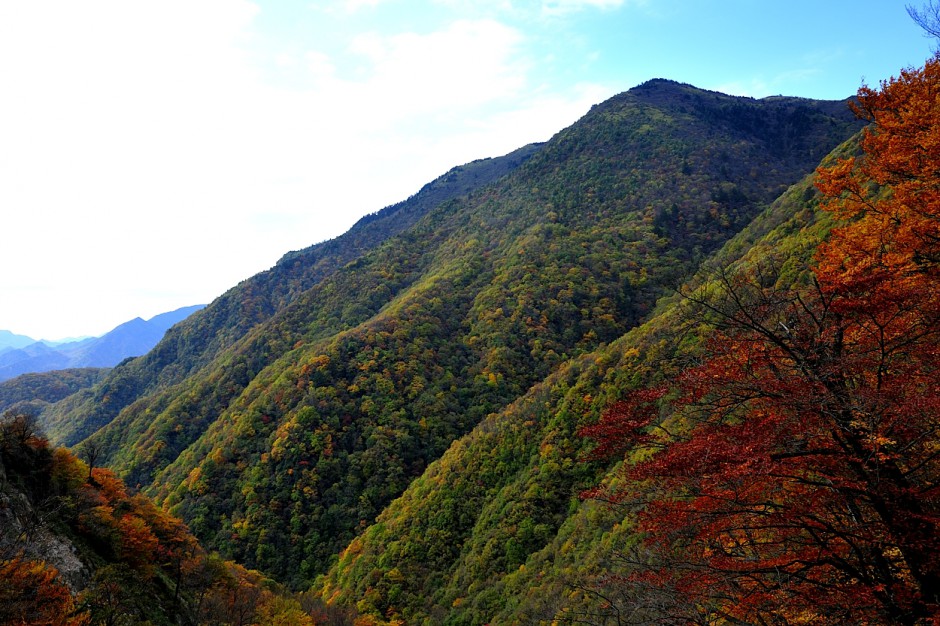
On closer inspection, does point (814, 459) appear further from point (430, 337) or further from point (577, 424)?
point (430, 337)

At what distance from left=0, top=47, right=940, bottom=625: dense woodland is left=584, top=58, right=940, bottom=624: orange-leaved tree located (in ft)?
0.20

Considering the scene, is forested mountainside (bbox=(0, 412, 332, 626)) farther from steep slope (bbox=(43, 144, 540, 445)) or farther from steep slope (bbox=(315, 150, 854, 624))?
steep slope (bbox=(43, 144, 540, 445))

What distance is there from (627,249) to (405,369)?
6718cm

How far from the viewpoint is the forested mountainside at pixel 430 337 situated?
66188mm

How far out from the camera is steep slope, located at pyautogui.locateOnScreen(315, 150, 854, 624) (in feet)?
114

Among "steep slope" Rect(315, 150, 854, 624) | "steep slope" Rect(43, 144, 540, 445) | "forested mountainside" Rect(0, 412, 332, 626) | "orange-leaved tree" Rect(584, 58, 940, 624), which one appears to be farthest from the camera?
"steep slope" Rect(43, 144, 540, 445)

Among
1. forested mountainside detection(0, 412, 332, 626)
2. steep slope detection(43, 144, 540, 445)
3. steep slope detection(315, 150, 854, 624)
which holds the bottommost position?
steep slope detection(315, 150, 854, 624)

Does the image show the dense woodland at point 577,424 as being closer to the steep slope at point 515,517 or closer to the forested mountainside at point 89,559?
the forested mountainside at point 89,559

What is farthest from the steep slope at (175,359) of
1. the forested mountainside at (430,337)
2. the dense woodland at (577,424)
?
the dense woodland at (577,424)

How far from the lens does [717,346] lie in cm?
810

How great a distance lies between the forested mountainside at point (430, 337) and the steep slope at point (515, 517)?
6.51ft

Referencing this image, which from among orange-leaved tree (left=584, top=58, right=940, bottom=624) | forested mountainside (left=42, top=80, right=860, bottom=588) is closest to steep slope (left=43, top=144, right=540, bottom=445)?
forested mountainside (left=42, top=80, right=860, bottom=588)

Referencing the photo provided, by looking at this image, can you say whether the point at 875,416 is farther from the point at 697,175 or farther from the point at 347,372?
the point at 697,175

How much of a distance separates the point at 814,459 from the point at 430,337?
291 ft
